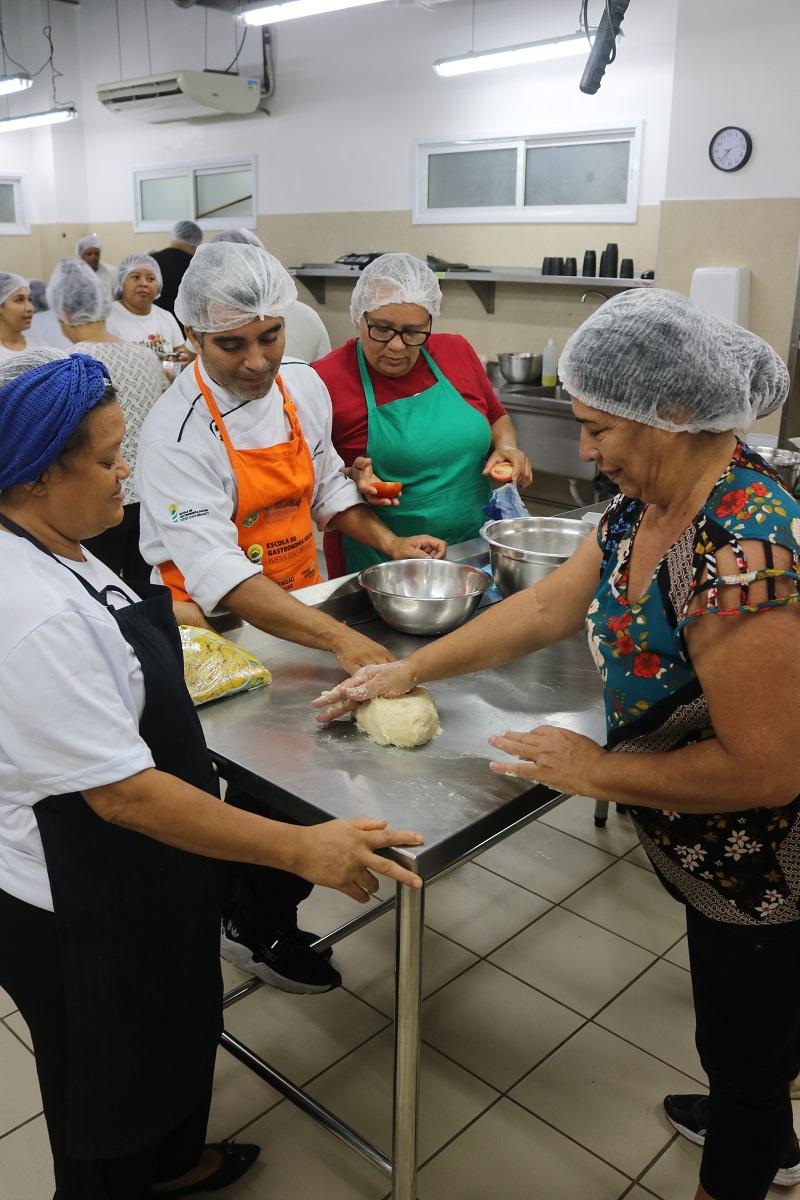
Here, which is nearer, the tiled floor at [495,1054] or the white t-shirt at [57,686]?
the white t-shirt at [57,686]

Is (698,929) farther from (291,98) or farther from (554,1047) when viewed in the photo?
(291,98)

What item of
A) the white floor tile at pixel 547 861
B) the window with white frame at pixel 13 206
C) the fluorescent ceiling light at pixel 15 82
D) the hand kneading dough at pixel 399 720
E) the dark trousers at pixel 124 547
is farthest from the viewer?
the window with white frame at pixel 13 206

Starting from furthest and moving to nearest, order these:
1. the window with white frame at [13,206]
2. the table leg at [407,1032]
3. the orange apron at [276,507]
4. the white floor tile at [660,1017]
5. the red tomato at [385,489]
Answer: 1. the window with white frame at [13,206]
2. the red tomato at [385,489]
3. the white floor tile at [660,1017]
4. the orange apron at [276,507]
5. the table leg at [407,1032]

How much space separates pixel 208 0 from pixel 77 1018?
7191 mm

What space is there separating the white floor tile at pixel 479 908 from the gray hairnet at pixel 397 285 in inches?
61.7

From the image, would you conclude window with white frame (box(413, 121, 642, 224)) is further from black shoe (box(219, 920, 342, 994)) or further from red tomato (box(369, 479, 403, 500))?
black shoe (box(219, 920, 342, 994))

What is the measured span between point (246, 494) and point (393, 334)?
721 mm

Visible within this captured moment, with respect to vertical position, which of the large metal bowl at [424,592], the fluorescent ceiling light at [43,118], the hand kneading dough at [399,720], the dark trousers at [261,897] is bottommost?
the dark trousers at [261,897]

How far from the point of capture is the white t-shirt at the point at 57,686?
1055 mm

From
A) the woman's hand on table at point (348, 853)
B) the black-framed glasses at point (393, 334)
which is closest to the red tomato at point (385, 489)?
the black-framed glasses at point (393, 334)

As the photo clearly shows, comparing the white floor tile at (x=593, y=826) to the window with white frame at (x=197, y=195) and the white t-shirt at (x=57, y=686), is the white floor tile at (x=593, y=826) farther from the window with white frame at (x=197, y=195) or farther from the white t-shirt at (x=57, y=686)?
the window with white frame at (x=197, y=195)

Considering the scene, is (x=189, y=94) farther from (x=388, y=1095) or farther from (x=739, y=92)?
(x=388, y=1095)

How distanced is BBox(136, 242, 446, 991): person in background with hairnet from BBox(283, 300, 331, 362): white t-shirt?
211 cm

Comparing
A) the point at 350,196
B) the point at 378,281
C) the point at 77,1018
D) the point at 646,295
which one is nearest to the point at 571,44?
the point at 350,196
